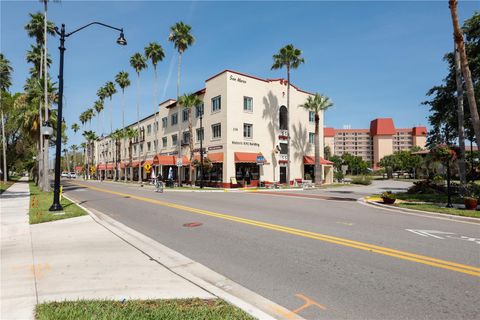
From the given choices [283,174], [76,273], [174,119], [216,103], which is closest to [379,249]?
[76,273]

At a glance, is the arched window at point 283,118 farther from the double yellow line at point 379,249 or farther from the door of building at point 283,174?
the double yellow line at point 379,249

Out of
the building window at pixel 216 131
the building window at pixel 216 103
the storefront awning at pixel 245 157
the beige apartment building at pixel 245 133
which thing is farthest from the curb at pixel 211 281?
the building window at pixel 216 103

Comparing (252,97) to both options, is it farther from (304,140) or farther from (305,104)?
(304,140)

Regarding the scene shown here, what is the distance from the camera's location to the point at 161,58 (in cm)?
4691

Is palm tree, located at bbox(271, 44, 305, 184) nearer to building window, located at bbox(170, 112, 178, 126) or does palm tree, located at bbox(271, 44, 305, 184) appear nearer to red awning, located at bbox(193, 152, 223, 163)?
red awning, located at bbox(193, 152, 223, 163)

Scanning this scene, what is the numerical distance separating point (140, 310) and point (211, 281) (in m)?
1.54

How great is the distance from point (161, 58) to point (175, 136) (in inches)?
493

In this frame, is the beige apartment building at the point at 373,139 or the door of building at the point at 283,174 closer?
the door of building at the point at 283,174

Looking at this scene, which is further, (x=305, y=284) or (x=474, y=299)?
(x=305, y=284)

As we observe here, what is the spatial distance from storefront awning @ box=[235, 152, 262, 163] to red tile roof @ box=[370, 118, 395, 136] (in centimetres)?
12914

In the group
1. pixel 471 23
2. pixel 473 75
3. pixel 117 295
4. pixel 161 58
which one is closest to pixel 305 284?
pixel 117 295

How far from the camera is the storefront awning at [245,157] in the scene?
34528mm

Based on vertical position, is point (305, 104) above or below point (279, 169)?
above

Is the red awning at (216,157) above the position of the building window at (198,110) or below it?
below
